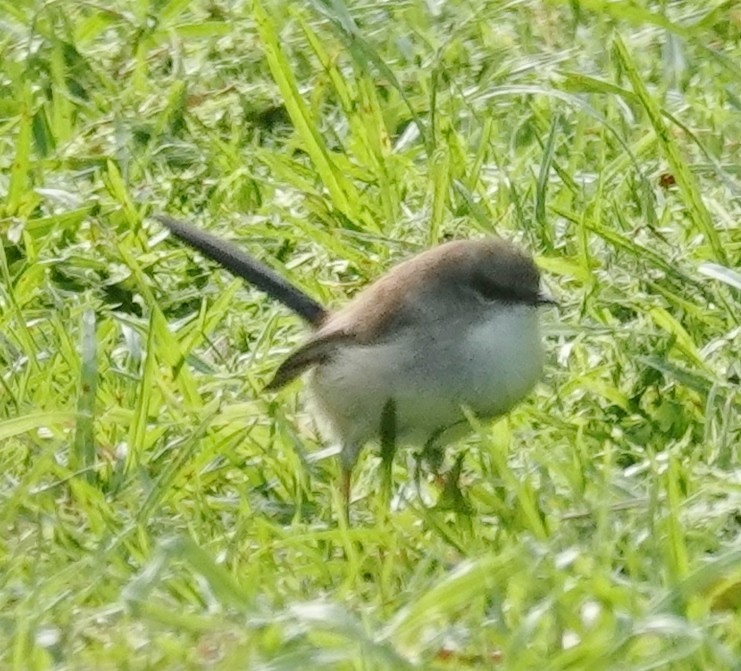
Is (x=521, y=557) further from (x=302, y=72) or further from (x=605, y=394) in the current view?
(x=302, y=72)

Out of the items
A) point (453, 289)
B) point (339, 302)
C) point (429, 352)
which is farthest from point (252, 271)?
point (429, 352)

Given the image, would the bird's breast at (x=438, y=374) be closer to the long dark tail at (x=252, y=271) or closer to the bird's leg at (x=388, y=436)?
the bird's leg at (x=388, y=436)

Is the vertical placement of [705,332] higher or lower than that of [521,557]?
lower

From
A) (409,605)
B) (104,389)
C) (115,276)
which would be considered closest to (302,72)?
(115,276)

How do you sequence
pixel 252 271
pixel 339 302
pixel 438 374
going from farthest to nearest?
pixel 339 302
pixel 252 271
pixel 438 374

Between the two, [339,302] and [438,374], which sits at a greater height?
[438,374]

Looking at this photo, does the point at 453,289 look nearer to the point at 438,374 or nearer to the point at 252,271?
the point at 438,374

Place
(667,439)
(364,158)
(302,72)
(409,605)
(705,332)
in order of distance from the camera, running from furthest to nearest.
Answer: (302,72), (364,158), (705,332), (667,439), (409,605)

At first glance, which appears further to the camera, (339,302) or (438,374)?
(339,302)
